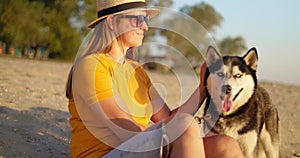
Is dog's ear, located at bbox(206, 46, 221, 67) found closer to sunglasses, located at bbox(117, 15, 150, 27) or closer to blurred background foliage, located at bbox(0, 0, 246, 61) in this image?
sunglasses, located at bbox(117, 15, 150, 27)

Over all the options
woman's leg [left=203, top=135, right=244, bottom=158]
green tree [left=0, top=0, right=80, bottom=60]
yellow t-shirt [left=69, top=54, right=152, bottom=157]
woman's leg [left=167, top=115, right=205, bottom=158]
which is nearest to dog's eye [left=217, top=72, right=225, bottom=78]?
woman's leg [left=203, top=135, right=244, bottom=158]

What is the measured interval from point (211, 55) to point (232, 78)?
0.98 feet

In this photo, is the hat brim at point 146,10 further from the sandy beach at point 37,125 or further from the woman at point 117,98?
the sandy beach at point 37,125

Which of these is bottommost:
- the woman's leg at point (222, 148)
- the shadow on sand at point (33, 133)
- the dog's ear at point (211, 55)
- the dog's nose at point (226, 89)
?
the shadow on sand at point (33, 133)

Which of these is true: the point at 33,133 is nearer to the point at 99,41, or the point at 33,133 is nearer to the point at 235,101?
the point at 99,41

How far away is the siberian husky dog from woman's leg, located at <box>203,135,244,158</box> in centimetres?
98

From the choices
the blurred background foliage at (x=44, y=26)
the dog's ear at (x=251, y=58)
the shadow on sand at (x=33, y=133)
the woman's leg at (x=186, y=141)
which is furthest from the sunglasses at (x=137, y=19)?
the blurred background foliage at (x=44, y=26)

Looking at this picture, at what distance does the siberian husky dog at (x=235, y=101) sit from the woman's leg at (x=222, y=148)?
3.23 feet

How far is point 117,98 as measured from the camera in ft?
7.86

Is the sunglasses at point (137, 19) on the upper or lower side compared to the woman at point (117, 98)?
upper

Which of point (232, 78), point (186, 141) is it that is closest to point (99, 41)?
point (186, 141)

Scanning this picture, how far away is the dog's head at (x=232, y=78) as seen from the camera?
371 cm

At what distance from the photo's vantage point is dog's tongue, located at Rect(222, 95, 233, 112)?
3.75 meters

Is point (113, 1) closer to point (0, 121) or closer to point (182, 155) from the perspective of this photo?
point (182, 155)
